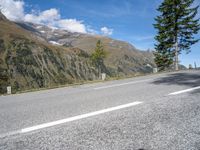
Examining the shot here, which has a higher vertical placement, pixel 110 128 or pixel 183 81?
pixel 183 81

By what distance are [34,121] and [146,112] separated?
2662 mm

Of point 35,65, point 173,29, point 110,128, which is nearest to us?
point 110,128

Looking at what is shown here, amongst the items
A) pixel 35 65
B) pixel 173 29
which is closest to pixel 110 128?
pixel 173 29

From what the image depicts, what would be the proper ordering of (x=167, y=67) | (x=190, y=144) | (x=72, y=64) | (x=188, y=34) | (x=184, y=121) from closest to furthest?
(x=190, y=144) < (x=184, y=121) < (x=188, y=34) < (x=167, y=67) < (x=72, y=64)

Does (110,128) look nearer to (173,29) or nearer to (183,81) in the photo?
(183,81)

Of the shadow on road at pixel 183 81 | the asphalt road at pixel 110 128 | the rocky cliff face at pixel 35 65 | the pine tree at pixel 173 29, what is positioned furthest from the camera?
the rocky cliff face at pixel 35 65

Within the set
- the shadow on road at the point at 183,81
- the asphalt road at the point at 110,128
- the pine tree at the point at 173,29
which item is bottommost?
the asphalt road at the point at 110,128

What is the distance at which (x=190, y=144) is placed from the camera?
254cm

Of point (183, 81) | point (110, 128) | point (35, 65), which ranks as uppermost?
point (35, 65)

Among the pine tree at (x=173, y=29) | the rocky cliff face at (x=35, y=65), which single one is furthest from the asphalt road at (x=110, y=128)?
the rocky cliff face at (x=35, y=65)

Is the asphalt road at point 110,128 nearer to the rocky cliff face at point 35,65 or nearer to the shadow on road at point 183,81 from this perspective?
the shadow on road at point 183,81

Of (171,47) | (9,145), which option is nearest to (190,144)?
(9,145)

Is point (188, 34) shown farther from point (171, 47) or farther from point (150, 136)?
point (150, 136)

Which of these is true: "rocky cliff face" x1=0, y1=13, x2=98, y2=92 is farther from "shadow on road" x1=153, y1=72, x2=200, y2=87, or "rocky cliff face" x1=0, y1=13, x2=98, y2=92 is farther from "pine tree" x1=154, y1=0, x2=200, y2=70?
"shadow on road" x1=153, y1=72, x2=200, y2=87
